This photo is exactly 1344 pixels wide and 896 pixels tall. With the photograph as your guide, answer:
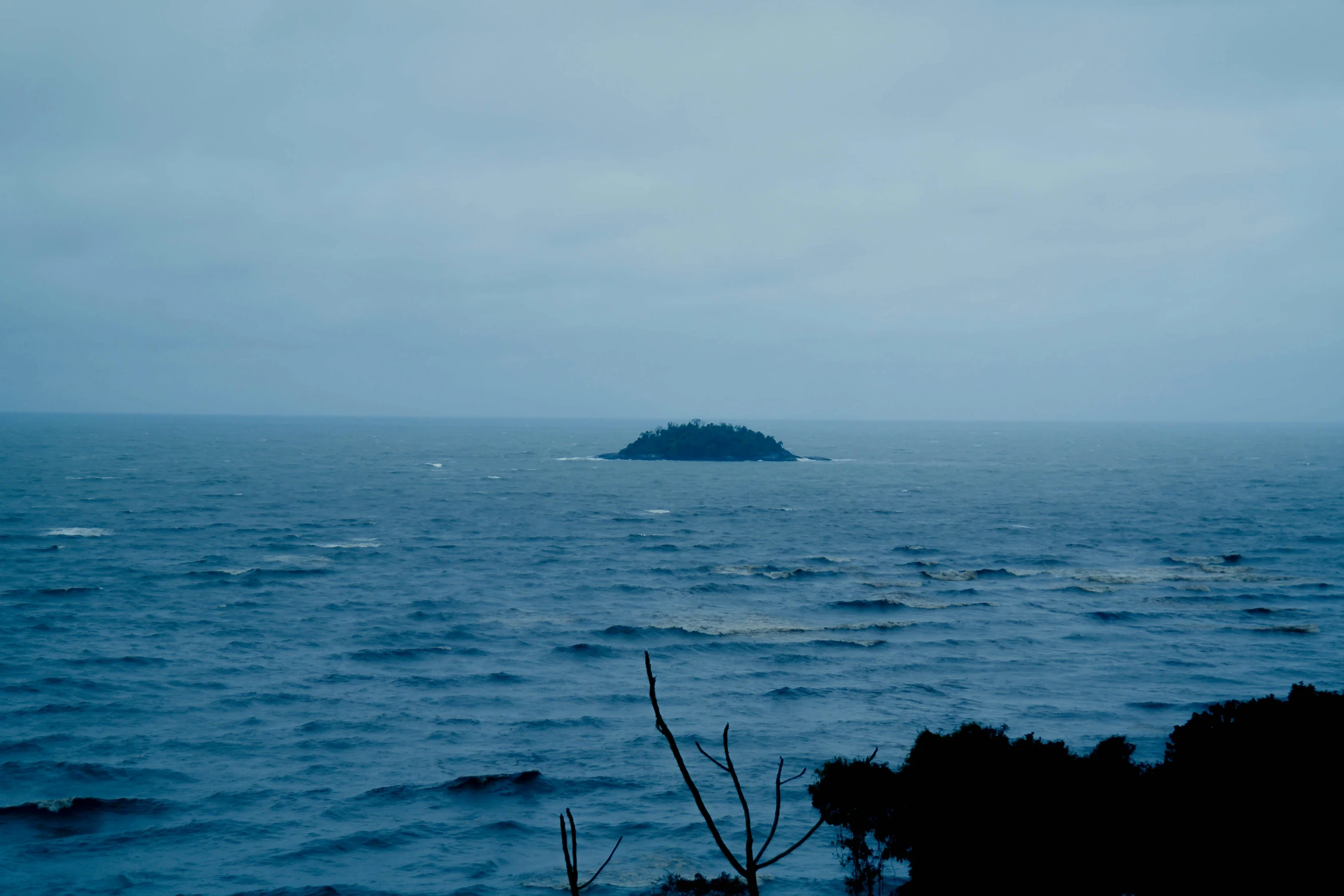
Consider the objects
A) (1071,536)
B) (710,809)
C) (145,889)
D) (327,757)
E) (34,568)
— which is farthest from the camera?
(1071,536)

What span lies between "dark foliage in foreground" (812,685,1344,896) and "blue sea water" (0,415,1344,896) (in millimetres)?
1052

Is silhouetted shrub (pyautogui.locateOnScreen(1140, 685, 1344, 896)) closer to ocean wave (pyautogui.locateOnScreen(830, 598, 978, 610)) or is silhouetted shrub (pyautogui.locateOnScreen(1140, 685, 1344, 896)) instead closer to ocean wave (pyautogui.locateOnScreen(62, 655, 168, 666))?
ocean wave (pyautogui.locateOnScreen(830, 598, 978, 610))

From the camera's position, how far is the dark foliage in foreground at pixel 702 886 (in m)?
25.3

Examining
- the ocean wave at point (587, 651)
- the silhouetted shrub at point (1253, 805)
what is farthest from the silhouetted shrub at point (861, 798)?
the ocean wave at point (587, 651)

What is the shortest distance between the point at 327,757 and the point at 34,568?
51227 millimetres

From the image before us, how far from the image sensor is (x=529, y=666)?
47344 mm

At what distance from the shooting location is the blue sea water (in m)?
29.4

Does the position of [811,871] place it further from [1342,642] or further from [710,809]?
[1342,642]

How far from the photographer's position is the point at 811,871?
91.6 feet

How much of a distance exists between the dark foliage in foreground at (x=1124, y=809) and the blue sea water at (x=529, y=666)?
1.05 m

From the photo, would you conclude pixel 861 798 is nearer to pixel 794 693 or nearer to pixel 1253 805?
pixel 1253 805

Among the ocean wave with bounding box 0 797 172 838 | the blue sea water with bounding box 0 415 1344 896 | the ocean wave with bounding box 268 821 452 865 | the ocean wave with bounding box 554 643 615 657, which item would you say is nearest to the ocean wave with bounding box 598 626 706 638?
the blue sea water with bounding box 0 415 1344 896

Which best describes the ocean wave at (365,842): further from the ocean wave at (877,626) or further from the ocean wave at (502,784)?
the ocean wave at (877,626)

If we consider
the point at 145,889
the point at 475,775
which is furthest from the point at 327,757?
the point at 145,889
